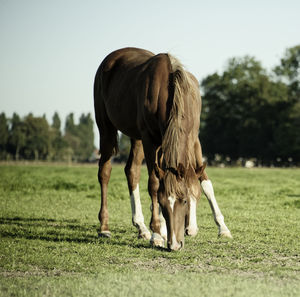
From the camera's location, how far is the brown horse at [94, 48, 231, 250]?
5.81 m

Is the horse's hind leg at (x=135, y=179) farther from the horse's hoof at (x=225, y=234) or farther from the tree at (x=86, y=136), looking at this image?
the tree at (x=86, y=136)

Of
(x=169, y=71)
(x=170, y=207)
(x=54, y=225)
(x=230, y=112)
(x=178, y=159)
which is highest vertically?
(x=230, y=112)

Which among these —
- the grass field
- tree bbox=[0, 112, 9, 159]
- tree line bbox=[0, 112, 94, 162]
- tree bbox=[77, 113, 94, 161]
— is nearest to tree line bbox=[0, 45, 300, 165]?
tree line bbox=[0, 112, 94, 162]

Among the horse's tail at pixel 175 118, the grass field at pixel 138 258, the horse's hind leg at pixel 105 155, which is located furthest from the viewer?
the horse's hind leg at pixel 105 155

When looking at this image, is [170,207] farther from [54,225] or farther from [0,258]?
[54,225]

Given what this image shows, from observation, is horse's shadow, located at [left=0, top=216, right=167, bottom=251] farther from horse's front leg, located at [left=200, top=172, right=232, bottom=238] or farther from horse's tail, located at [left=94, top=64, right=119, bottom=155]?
horse's tail, located at [left=94, top=64, right=119, bottom=155]

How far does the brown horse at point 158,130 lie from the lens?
5.81m

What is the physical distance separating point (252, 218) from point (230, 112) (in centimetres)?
7271

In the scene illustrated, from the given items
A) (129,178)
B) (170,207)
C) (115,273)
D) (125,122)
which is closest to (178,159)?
(170,207)

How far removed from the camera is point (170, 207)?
5766 millimetres

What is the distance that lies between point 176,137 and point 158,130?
0.95m

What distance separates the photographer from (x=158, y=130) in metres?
6.83

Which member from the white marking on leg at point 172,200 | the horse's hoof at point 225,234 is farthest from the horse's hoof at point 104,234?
the white marking on leg at point 172,200

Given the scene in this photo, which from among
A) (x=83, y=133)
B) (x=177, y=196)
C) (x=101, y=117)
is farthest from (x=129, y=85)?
(x=83, y=133)
